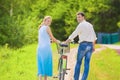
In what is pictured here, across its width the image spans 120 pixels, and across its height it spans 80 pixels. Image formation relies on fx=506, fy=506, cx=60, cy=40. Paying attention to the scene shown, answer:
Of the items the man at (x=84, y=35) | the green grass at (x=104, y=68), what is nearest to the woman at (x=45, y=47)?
the man at (x=84, y=35)

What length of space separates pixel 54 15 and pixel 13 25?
26388 millimetres

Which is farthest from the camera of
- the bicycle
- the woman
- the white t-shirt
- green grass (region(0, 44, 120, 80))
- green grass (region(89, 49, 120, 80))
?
green grass (region(89, 49, 120, 80))

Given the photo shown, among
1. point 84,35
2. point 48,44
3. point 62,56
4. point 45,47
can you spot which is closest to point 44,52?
point 45,47

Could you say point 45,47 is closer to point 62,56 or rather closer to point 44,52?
point 44,52

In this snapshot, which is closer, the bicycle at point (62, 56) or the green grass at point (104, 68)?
the bicycle at point (62, 56)

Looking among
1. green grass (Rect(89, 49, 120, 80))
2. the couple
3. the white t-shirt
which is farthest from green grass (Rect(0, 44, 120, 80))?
the white t-shirt

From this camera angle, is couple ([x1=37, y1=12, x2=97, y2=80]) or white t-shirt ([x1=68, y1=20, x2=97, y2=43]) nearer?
couple ([x1=37, y1=12, x2=97, y2=80])

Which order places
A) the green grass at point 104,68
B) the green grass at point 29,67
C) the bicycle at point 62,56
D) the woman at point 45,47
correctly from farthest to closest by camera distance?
1. the green grass at point 104,68
2. the green grass at point 29,67
3. the woman at point 45,47
4. the bicycle at point 62,56

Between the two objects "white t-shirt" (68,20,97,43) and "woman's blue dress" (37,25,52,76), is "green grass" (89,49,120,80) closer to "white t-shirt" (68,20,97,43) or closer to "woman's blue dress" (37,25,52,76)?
"white t-shirt" (68,20,97,43)

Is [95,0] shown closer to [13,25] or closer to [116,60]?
[13,25]

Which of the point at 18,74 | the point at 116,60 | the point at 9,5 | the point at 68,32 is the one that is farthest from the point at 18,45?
the point at 68,32

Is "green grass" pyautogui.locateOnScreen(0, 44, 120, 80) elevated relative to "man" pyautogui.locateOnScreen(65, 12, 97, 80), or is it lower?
lower

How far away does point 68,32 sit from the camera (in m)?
56.2

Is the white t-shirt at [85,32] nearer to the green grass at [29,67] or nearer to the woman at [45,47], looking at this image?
the woman at [45,47]
